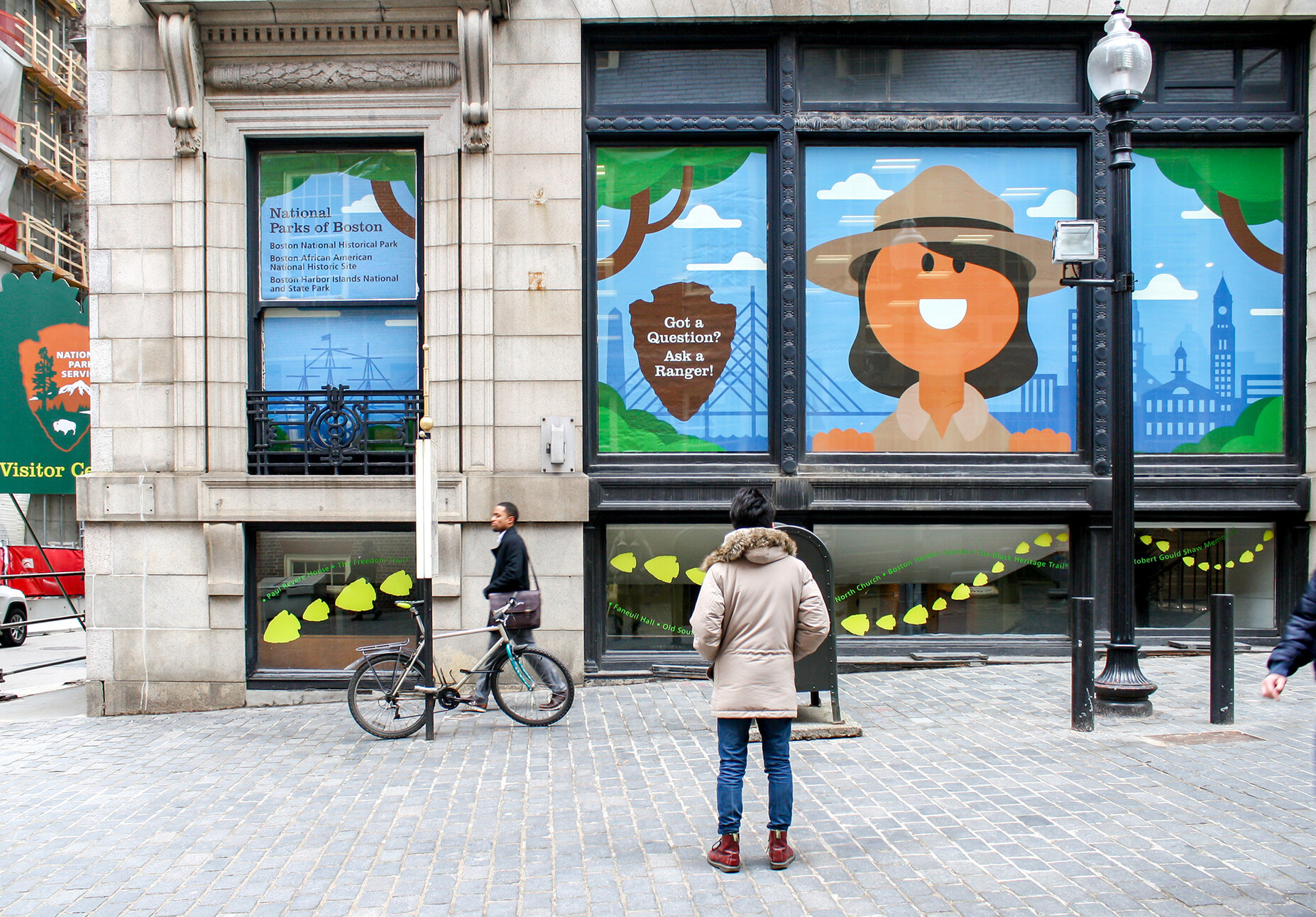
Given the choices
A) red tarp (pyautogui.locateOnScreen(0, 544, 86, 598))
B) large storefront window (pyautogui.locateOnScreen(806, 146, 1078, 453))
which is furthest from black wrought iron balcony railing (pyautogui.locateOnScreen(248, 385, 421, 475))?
red tarp (pyautogui.locateOnScreen(0, 544, 86, 598))

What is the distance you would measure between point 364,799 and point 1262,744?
20.5 feet

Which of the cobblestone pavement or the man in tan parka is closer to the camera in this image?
the cobblestone pavement

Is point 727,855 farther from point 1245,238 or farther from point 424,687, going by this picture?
point 1245,238

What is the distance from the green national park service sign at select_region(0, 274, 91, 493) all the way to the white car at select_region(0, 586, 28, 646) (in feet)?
27.4

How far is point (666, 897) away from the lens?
4.27m

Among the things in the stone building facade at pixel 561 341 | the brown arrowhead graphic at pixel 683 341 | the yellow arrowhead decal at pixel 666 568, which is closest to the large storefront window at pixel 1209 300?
the stone building facade at pixel 561 341

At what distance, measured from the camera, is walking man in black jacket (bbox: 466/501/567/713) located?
7.64 m

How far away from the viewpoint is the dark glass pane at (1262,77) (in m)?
Result: 9.51

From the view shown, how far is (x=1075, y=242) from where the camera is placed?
7387mm

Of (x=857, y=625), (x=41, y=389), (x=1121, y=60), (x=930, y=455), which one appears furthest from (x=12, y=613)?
(x=1121, y=60)

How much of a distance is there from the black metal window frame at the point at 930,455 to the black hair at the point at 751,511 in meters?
4.33

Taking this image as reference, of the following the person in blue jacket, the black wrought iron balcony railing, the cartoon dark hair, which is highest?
the cartoon dark hair

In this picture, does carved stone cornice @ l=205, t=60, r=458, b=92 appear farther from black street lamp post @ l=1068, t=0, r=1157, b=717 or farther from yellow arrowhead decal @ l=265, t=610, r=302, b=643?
black street lamp post @ l=1068, t=0, r=1157, b=717

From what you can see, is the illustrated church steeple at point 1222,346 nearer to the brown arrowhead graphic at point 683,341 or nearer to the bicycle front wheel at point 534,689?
the brown arrowhead graphic at point 683,341
